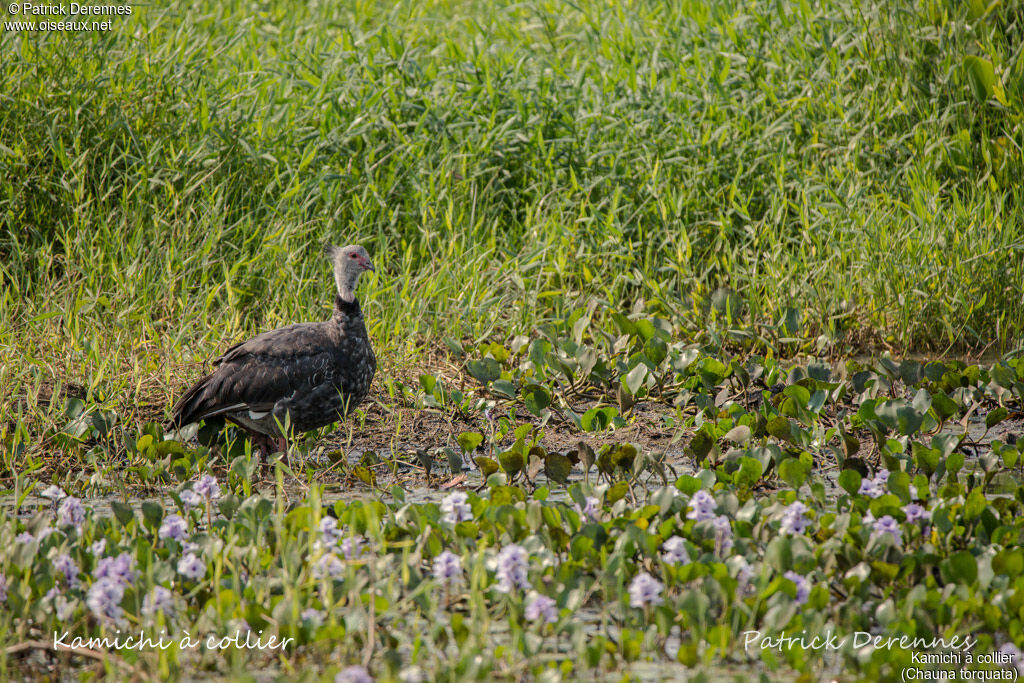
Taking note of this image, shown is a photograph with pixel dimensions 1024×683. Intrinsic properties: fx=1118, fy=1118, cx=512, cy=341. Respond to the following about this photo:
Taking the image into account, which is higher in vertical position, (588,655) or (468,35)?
(468,35)

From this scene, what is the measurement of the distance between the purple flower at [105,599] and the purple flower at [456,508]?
100cm

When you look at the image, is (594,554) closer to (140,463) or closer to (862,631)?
(862,631)

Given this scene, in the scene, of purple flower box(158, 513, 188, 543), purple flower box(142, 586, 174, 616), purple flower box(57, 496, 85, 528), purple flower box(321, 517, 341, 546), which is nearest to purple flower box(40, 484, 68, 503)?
purple flower box(57, 496, 85, 528)

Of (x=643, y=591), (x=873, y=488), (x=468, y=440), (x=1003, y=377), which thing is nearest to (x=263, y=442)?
(x=468, y=440)

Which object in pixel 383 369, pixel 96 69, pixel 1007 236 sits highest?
pixel 96 69

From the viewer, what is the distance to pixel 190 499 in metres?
3.65

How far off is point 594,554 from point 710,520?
385 millimetres

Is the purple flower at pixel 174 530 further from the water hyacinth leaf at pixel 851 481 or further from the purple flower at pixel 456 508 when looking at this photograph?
the water hyacinth leaf at pixel 851 481

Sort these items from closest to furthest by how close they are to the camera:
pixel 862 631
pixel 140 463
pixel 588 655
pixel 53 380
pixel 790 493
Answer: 1. pixel 588 655
2. pixel 862 631
3. pixel 790 493
4. pixel 140 463
5. pixel 53 380

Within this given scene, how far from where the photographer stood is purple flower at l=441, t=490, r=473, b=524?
11.5 feet

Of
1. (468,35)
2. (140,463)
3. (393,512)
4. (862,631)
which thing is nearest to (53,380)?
(140,463)

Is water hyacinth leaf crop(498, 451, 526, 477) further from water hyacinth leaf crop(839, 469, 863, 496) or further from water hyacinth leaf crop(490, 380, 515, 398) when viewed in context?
water hyacinth leaf crop(839, 469, 863, 496)

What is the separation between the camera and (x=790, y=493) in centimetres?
368

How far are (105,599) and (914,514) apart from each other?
2.36m
